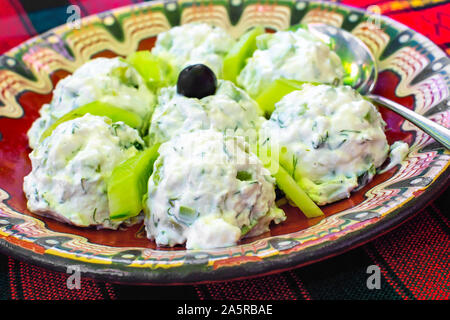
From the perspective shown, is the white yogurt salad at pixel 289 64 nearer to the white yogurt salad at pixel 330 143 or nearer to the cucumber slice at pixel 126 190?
the white yogurt salad at pixel 330 143

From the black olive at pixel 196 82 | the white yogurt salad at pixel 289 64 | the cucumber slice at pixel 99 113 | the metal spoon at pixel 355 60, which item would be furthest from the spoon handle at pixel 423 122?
the cucumber slice at pixel 99 113

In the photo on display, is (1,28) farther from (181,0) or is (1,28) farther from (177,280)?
(177,280)

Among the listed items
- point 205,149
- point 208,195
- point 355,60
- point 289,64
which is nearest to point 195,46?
point 289,64

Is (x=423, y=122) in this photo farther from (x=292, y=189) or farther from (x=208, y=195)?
(x=208, y=195)

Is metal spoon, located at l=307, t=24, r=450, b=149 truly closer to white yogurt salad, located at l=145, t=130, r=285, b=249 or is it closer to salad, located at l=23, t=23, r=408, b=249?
salad, located at l=23, t=23, r=408, b=249

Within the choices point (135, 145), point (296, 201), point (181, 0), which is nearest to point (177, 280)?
point (296, 201)

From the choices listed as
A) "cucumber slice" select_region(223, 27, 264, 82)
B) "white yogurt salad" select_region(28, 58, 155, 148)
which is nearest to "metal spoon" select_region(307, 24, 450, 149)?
"cucumber slice" select_region(223, 27, 264, 82)

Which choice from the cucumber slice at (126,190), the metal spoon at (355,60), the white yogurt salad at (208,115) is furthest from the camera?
the metal spoon at (355,60)
